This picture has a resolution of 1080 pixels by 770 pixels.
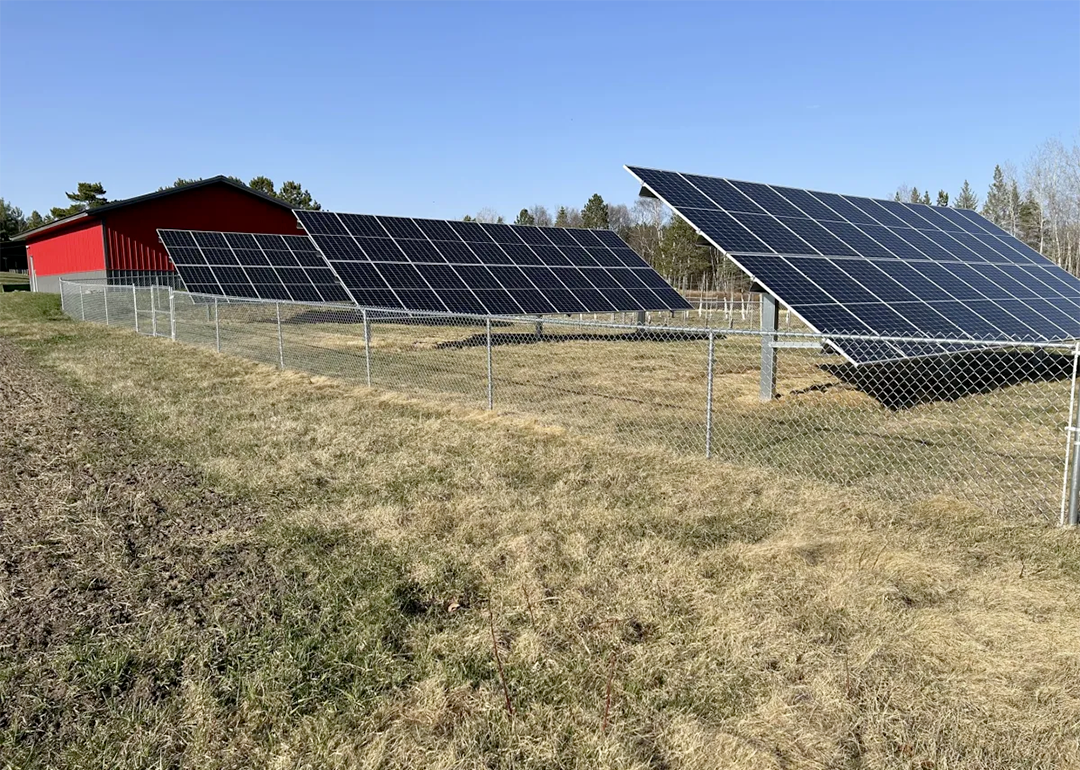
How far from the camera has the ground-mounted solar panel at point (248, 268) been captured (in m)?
26.5

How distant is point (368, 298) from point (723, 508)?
1394 centimetres

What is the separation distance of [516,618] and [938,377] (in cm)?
1197

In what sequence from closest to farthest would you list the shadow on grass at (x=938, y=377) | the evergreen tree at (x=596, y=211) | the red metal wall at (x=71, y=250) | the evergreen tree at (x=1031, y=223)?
the shadow on grass at (x=938, y=377)
the red metal wall at (x=71, y=250)
the evergreen tree at (x=1031, y=223)
the evergreen tree at (x=596, y=211)

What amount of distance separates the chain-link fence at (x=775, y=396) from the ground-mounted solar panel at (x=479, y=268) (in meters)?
1.25

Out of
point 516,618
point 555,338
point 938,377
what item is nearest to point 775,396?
point 938,377

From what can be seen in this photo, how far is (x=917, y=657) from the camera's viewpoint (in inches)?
145

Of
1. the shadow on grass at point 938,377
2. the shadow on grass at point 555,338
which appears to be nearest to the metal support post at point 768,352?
the shadow on grass at point 938,377

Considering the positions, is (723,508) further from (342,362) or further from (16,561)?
(342,362)

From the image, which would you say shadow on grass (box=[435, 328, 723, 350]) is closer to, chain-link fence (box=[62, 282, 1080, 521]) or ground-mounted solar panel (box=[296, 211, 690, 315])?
chain-link fence (box=[62, 282, 1080, 521])

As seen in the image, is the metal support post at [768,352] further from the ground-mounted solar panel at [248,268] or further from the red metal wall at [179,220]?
the red metal wall at [179,220]

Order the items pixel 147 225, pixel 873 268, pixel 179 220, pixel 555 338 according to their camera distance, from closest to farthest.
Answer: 1. pixel 873 268
2. pixel 555 338
3. pixel 147 225
4. pixel 179 220

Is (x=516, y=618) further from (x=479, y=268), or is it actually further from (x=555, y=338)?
(x=479, y=268)

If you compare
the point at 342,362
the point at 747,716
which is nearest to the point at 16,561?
the point at 747,716

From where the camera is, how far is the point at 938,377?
13.3 m
